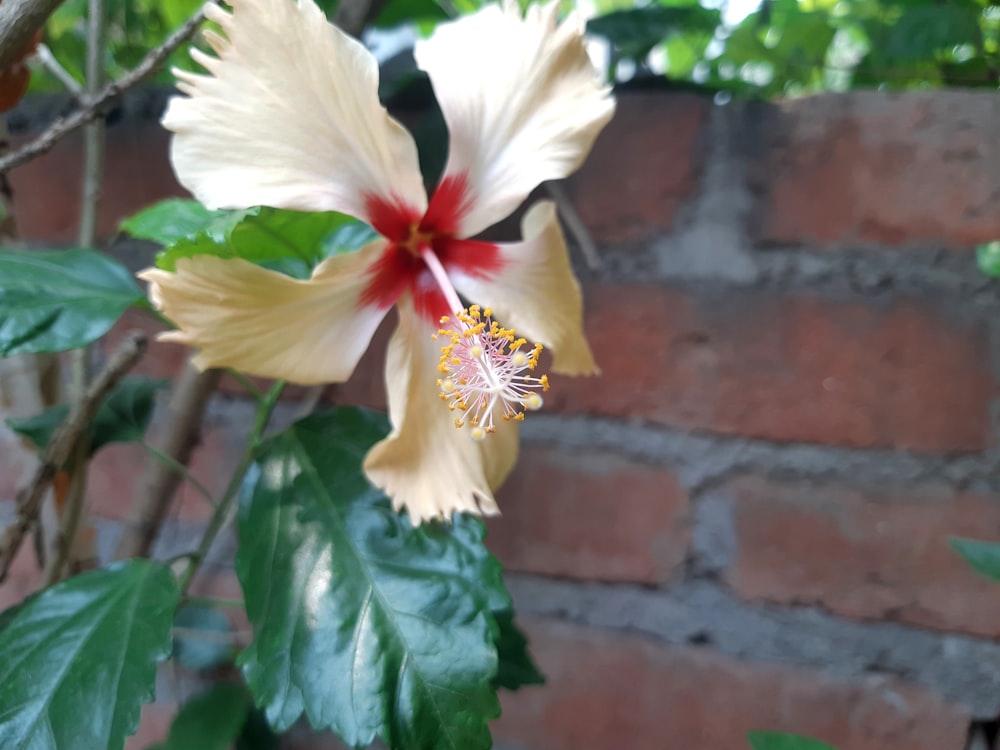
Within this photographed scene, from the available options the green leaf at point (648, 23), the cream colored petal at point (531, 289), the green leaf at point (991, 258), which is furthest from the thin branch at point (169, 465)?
the green leaf at point (991, 258)

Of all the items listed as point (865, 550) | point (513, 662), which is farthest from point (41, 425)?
point (865, 550)

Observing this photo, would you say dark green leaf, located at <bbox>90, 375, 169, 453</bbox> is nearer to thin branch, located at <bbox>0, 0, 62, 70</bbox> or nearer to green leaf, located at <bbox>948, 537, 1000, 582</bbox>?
thin branch, located at <bbox>0, 0, 62, 70</bbox>

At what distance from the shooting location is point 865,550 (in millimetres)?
502

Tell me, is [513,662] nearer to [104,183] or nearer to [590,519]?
[590,519]

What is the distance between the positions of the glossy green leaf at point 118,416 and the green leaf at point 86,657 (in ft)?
0.35

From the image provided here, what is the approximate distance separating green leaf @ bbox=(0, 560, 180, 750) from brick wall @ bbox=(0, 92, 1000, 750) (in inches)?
9.7

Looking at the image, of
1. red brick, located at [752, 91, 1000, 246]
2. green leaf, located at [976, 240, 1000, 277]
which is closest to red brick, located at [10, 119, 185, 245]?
red brick, located at [752, 91, 1000, 246]

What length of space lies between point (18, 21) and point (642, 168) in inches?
15.7

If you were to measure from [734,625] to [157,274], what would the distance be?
482 mm

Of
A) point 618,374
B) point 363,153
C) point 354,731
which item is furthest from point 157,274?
point 618,374

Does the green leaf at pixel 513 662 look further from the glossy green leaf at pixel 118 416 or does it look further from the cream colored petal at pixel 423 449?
the glossy green leaf at pixel 118 416

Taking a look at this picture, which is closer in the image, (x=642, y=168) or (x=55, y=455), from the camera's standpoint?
(x=55, y=455)

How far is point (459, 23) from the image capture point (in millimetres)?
339

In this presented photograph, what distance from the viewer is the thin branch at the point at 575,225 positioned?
0.54 metres
